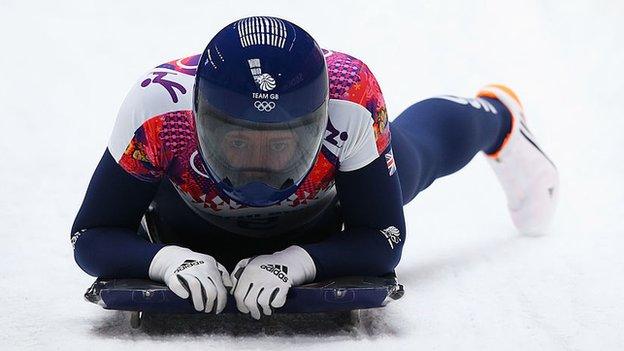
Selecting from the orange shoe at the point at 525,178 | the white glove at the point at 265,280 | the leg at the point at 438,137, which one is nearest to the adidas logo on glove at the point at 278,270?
the white glove at the point at 265,280

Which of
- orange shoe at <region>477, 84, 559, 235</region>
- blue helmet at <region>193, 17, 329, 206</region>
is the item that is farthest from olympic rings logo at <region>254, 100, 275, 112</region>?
orange shoe at <region>477, 84, 559, 235</region>

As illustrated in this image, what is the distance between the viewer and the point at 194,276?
279cm

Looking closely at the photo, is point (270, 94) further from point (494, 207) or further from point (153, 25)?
Result: point (153, 25)

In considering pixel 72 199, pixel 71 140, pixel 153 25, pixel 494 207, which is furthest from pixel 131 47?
pixel 494 207

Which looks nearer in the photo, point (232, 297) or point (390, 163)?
point (232, 297)

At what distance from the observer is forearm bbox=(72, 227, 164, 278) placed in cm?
292

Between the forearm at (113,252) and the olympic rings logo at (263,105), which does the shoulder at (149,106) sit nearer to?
the forearm at (113,252)

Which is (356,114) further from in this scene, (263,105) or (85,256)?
(85,256)

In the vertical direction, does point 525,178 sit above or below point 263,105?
below

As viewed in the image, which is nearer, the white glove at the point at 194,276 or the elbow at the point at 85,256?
the white glove at the point at 194,276

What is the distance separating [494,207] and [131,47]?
240 cm

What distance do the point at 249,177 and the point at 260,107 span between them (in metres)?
0.19

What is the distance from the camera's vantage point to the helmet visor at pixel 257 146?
2725mm

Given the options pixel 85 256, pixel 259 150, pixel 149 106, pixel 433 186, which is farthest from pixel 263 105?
pixel 433 186
